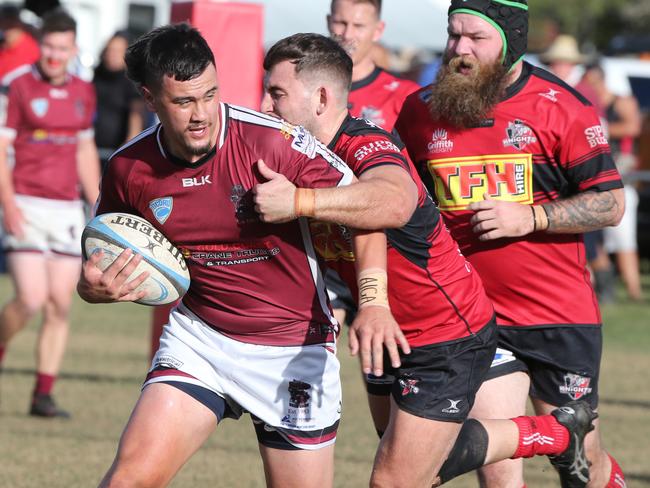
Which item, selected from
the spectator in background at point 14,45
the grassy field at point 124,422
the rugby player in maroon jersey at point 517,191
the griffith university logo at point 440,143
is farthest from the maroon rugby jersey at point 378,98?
the spectator in background at point 14,45

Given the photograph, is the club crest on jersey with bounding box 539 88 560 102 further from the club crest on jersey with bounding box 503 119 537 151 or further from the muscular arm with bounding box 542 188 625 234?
the muscular arm with bounding box 542 188 625 234

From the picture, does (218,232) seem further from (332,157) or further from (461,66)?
(461,66)

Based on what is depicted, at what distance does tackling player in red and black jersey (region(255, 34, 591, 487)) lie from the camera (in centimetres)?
485

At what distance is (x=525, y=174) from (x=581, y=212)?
295 millimetres

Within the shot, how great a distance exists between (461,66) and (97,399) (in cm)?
504

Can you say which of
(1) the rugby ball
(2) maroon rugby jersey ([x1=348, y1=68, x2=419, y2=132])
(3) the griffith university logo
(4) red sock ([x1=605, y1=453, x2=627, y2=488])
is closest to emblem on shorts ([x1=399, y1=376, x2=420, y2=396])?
(1) the rugby ball

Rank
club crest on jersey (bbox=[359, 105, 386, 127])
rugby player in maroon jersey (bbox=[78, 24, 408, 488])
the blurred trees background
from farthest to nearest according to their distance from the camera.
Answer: the blurred trees background → club crest on jersey (bbox=[359, 105, 386, 127]) → rugby player in maroon jersey (bbox=[78, 24, 408, 488])

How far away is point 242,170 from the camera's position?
4.58 m

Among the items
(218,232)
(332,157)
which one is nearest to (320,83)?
(332,157)

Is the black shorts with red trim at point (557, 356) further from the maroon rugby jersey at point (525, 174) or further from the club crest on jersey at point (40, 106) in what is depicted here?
the club crest on jersey at point (40, 106)

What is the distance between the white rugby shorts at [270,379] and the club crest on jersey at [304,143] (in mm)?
754

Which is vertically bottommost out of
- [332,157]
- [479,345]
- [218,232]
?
[479,345]

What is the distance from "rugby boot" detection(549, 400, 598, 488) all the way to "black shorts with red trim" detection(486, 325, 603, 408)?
90 millimetres

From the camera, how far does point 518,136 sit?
5543mm
